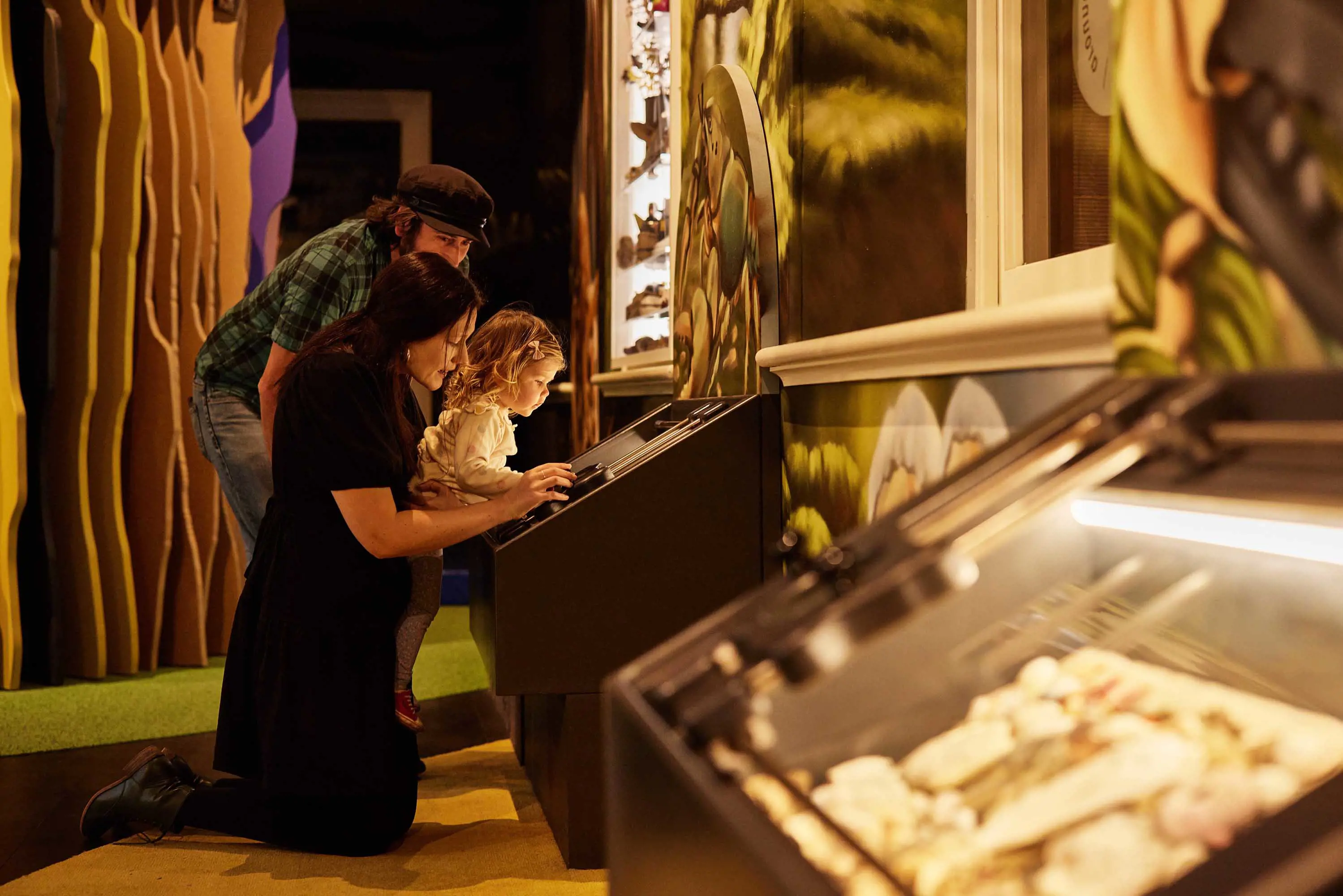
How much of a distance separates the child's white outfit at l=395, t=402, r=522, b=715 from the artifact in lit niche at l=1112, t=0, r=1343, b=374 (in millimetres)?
1491

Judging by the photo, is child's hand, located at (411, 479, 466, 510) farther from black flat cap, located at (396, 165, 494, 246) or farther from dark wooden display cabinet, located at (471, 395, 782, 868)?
black flat cap, located at (396, 165, 494, 246)

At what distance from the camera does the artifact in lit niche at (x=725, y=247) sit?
213 centimetres

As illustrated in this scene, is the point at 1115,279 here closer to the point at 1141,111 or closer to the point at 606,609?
the point at 1141,111

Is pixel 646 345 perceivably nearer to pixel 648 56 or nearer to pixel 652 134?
pixel 652 134

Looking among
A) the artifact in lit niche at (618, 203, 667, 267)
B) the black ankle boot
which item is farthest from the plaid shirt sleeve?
the artifact in lit niche at (618, 203, 667, 267)

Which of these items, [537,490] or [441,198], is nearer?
[537,490]

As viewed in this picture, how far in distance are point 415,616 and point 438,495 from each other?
242 millimetres

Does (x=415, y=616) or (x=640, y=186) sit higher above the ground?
(x=640, y=186)

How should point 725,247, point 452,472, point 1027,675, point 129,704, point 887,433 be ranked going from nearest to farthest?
point 1027,675 → point 887,433 → point 725,247 → point 452,472 → point 129,704

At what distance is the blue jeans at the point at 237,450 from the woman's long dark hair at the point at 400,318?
87cm

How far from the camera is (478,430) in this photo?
2.47 meters

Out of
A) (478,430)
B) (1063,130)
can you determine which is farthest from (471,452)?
(1063,130)

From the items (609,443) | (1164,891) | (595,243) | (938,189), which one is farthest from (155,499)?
(1164,891)

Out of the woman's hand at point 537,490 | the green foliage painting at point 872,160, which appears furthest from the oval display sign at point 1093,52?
the woman's hand at point 537,490
